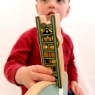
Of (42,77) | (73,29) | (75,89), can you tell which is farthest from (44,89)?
(73,29)

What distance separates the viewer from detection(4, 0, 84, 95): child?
37 centimetres

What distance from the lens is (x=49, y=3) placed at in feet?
1.86

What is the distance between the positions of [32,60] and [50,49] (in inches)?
9.6

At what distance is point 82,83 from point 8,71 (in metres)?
0.47

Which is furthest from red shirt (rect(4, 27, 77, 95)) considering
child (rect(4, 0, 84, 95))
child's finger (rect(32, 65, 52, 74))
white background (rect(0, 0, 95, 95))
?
white background (rect(0, 0, 95, 95))

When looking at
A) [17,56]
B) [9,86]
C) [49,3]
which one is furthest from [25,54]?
[9,86]

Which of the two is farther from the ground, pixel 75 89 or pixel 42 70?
pixel 42 70

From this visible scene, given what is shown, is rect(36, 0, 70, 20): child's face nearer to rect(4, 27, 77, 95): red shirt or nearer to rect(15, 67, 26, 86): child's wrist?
rect(4, 27, 77, 95): red shirt

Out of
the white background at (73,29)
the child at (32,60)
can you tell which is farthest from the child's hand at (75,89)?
the white background at (73,29)

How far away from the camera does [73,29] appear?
919 millimetres

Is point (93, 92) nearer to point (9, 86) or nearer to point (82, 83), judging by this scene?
point (82, 83)

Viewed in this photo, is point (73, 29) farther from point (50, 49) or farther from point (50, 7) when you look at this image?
point (50, 49)

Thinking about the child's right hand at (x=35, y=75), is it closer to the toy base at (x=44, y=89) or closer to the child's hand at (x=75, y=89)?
the toy base at (x=44, y=89)

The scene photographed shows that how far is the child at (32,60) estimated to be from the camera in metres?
0.37
